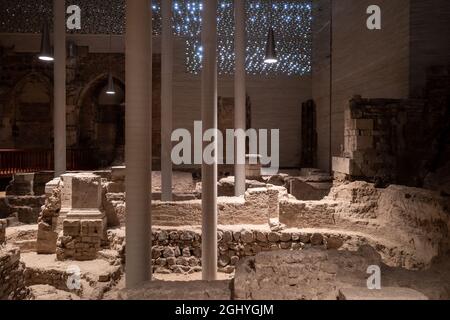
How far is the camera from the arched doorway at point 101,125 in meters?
22.1

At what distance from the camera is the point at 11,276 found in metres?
6.34

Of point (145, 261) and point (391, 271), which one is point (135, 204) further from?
point (391, 271)

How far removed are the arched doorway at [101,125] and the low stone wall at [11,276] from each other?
15186mm

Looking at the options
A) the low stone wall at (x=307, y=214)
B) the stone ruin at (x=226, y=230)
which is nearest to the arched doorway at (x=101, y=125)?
the stone ruin at (x=226, y=230)

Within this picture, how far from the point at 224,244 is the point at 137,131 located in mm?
5067

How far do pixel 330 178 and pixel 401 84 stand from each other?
5539 millimetres

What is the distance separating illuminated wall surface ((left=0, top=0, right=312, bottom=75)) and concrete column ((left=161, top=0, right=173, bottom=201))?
1049cm

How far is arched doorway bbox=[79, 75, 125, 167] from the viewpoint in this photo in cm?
2212

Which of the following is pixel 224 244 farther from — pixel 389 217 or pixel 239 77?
pixel 239 77

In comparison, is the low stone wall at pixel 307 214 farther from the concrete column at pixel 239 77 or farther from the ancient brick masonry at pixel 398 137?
the concrete column at pixel 239 77

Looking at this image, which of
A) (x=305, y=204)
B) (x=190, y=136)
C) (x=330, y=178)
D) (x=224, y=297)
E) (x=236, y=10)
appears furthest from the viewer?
(x=190, y=136)

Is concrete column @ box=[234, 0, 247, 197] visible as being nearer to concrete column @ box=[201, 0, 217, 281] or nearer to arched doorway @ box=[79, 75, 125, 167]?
concrete column @ box=[201, 0, 217, 281]

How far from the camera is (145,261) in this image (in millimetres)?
5789

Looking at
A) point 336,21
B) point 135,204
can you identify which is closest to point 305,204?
point 135,204
